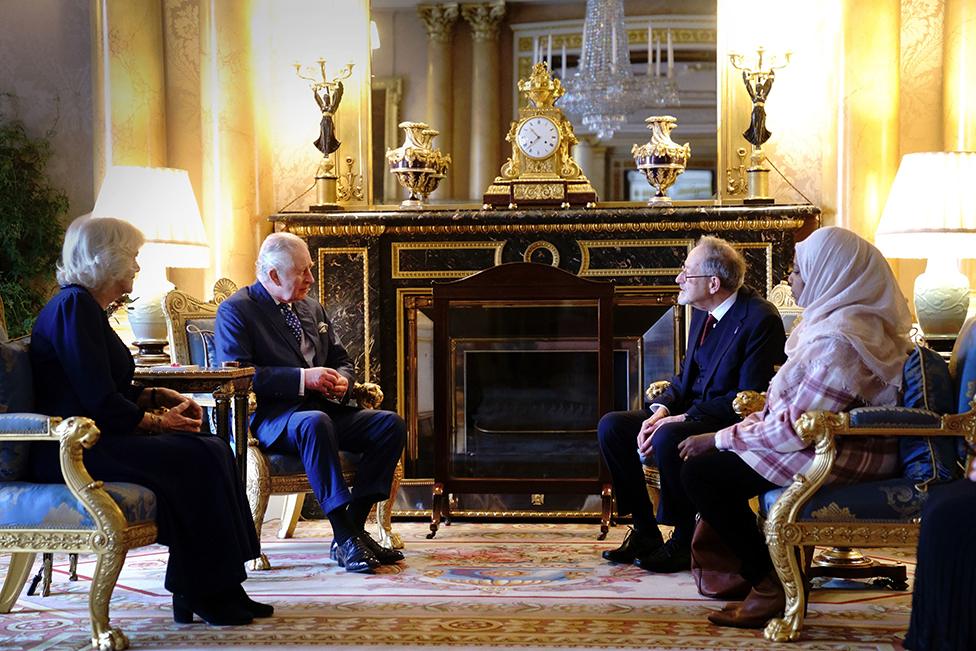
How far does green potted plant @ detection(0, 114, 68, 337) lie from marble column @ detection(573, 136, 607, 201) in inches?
96.9

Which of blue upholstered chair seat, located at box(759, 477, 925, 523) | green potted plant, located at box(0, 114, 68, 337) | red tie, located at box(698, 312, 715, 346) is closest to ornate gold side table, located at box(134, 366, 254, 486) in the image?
red tie, located at box(698, 312, 715, 346)

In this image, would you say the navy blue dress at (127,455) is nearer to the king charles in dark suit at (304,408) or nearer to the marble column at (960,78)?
the king charles in dark suit at (304,408)

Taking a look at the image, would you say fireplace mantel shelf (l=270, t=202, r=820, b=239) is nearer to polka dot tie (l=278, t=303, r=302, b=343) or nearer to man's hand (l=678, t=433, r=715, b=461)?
polka dot tie (l=278, t=303, r=302, b=343)

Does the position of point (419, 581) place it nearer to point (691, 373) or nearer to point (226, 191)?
point (691, 373)

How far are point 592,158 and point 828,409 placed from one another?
8.91 feet

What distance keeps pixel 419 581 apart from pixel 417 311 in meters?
1.89

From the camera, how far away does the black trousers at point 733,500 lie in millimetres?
3650

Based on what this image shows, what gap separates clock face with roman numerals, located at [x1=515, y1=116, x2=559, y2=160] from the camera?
5.90 metres

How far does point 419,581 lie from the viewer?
429cm

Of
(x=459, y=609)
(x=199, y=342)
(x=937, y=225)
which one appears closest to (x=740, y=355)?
(x=937, y=225)

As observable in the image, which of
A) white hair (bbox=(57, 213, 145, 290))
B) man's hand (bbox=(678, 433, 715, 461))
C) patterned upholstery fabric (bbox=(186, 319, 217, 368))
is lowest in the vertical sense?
man's hand (bbox=(678, 433, 715, 461))

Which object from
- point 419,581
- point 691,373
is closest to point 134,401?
point 419,581

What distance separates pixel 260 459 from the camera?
4.59 m

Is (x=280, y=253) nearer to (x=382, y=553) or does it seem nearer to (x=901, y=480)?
(x=382, y=553)
